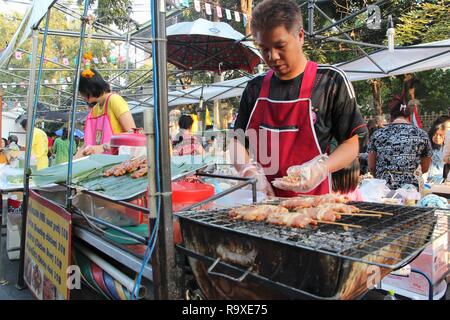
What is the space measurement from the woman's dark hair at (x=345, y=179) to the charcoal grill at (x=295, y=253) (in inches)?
26.1

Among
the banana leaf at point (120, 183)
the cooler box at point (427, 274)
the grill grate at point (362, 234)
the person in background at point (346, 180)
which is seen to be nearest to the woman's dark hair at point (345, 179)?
the person in background at point (346, 180)

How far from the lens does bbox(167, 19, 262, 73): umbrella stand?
6.57 metres

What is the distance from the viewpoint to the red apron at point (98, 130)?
10.3 feet

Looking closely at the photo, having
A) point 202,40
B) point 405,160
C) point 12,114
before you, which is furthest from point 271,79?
point 12,114

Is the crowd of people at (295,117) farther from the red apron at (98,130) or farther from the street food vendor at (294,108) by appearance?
the red apron at (98,130)

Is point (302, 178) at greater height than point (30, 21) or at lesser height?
lesser

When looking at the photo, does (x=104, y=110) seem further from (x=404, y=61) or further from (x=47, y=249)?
(x=404, y=61)

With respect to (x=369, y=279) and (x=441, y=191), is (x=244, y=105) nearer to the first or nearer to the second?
(x=369, y=279)

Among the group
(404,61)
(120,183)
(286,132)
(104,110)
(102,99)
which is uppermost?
(404,61)

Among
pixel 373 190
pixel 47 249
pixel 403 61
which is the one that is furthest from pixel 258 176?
pixel 403 61

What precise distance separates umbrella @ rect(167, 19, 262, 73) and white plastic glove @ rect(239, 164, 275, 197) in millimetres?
4961

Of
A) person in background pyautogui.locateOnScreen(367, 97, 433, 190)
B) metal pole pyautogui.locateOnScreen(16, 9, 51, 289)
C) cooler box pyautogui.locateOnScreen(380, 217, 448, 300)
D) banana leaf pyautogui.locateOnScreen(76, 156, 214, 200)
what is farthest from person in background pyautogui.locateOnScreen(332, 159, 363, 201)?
metal pole pyautogui.locateOnScreen(16, 9, 51, 289)

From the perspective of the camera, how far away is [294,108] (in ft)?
6.51

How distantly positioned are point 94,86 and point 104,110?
0.75ft
